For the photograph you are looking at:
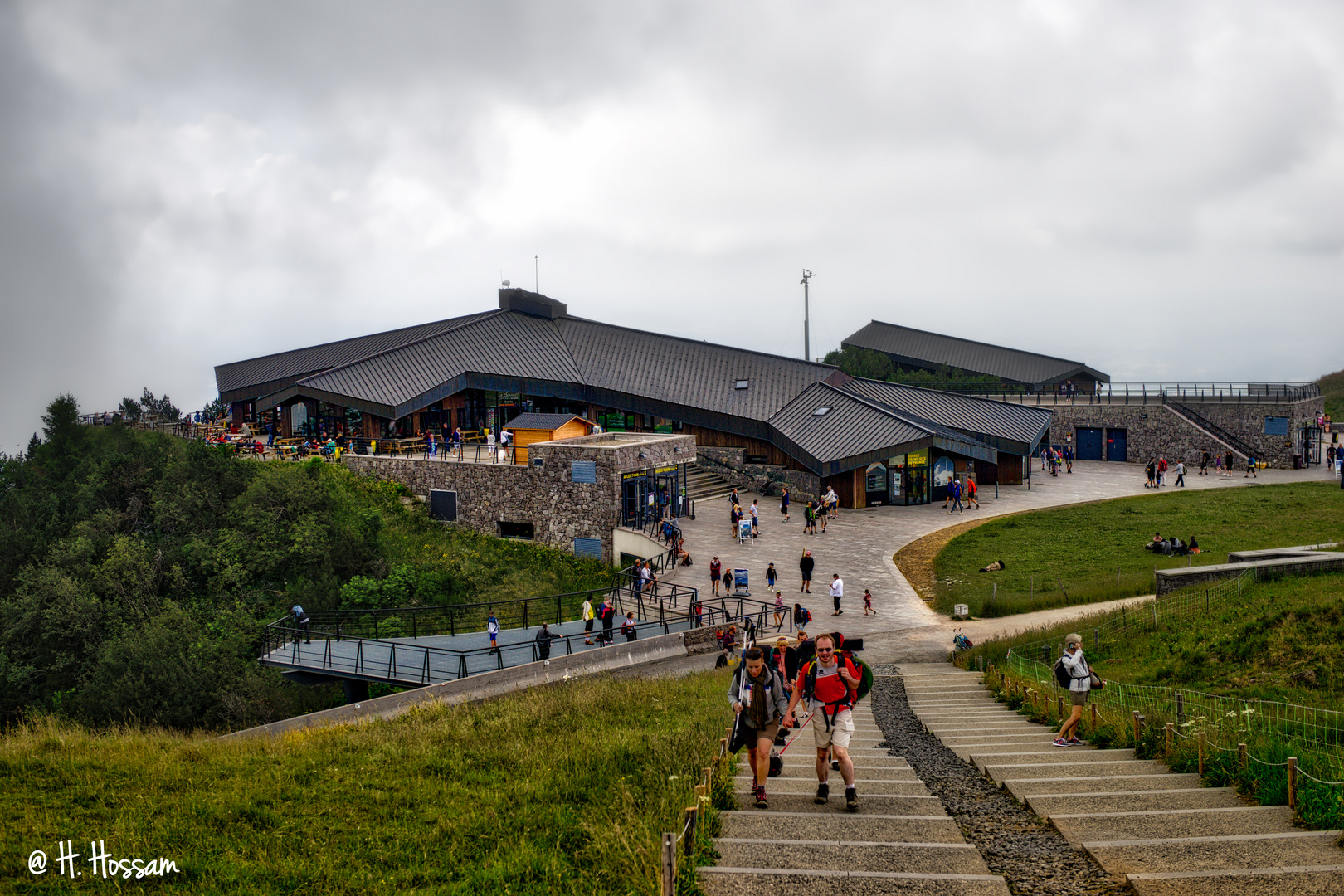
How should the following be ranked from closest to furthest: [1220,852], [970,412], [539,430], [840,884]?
[840,884] → [1220,852] → [539,430] → [970,412]

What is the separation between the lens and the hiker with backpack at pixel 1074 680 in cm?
960

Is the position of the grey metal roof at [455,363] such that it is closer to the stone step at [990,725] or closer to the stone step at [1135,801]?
the stone step at [990,725]

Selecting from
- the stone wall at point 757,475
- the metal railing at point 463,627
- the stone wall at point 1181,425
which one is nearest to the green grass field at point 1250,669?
the metal railing at point 463,627

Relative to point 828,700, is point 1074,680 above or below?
below

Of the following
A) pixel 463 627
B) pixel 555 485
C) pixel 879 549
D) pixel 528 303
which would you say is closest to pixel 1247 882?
pixel 463 627

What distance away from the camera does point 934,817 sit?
673cm

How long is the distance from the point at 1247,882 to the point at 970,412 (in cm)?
3694

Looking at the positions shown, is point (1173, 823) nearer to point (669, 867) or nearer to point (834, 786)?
point (834, 786)

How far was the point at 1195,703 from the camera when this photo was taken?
429 inches

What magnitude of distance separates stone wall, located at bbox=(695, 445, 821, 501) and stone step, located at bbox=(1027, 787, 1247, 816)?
25.9m

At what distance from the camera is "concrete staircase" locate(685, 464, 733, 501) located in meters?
34.4

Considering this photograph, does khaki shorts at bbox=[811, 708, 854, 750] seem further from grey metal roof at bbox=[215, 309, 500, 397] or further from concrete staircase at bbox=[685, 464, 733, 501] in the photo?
grey metal roof at bbox=[215, 309, 500, 397]

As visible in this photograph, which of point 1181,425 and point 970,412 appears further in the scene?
point 1181,425

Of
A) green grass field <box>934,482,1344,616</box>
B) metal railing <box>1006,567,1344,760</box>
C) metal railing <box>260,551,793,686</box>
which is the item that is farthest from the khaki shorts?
green grass field <box>934,482,1344,616</box>
